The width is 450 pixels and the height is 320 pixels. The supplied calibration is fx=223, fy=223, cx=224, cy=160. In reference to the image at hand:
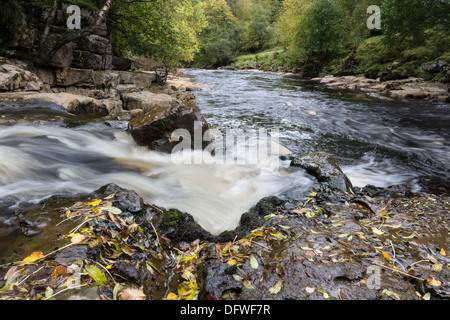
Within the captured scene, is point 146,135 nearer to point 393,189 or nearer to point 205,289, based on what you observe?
point 205,289

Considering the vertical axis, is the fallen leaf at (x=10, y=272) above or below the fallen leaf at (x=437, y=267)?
above

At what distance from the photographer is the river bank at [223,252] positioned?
1637 mm

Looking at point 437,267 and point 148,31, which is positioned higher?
point 148,31

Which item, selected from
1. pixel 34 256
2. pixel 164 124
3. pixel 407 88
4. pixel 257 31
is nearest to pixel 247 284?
pixel 34 256

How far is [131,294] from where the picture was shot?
159 cm

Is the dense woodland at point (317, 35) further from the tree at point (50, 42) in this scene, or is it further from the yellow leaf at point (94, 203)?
the yellow leaf at point (94, 203)

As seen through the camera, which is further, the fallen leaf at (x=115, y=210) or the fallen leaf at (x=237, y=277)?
the fallen leaf at (x=115, y=210)

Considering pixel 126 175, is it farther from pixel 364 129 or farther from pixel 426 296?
pixel 364 129

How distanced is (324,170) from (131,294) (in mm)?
3479

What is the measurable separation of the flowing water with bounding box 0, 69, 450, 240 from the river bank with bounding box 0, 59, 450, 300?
1.26 ft

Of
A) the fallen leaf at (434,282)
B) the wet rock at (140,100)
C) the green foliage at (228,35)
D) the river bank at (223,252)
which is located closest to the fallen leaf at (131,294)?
the river bank at (223,252)

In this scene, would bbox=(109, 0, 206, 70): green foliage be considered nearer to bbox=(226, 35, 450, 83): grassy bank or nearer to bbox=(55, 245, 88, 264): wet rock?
bbox=(55, 245, 88, 264): wet rock

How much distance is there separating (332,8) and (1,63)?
3063 centimetres

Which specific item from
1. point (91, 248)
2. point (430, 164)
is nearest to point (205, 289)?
point (91, 248)
